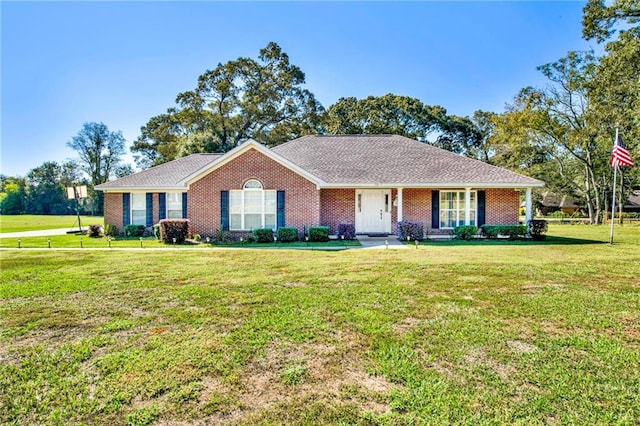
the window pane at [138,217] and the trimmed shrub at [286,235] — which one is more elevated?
the window pane at [138,217]

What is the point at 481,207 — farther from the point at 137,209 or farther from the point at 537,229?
the point at 137,209

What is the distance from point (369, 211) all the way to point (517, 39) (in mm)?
11673

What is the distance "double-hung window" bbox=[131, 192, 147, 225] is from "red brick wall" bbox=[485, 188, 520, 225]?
17.8 metres

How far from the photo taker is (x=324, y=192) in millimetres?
17672

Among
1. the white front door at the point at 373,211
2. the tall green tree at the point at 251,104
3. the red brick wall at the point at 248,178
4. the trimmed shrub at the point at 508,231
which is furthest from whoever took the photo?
the tall green tree at the point at 251,104

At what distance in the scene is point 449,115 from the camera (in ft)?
155

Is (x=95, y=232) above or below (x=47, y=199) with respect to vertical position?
below

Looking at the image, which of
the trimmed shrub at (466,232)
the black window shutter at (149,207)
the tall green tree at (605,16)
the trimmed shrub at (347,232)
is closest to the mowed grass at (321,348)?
the trimmed shrub at (466,232)

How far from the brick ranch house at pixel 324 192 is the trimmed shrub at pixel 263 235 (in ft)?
3.29

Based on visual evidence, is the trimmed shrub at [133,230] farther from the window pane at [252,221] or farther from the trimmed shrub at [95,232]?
the window pane at [252,221]

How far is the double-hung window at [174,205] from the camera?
18.5 m

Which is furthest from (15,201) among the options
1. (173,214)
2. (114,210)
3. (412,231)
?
(412,231)

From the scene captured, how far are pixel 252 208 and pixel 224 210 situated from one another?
1.30 metres

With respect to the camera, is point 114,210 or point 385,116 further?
point 385,116
